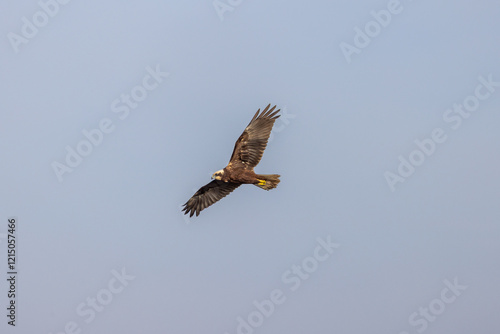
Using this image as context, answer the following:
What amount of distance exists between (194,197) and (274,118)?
5257 mm

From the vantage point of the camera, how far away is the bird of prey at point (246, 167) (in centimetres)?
3484

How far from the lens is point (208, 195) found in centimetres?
3744

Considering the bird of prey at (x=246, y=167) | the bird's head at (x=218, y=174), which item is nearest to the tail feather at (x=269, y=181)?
the bird of prey at (x=246, y=167)

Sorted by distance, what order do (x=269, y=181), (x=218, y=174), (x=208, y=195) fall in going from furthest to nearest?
(x=208, y=195)
(x=218, y=174)
(x=269, y=181)

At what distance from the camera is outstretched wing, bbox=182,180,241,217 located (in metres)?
36.9

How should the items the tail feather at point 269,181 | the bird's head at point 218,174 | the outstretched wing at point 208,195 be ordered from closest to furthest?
the tail feather at point 269,181, the bird's head at point 218,174, the outstretched wing at point 208,195

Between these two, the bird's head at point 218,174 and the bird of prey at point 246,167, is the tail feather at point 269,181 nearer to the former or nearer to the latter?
the bird of prey at point 246,167

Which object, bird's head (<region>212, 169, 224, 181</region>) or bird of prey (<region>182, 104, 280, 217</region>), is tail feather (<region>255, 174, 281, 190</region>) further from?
bird's head (<region>212, 169, 224, 181</region>)

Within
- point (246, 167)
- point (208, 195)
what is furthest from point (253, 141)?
point (208, 195)

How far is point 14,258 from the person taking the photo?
41.4 metres

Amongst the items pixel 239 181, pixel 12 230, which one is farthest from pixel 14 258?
pixel 239 181

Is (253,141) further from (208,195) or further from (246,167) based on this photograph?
(208,195)

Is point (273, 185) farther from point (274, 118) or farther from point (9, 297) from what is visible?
point (9, 297)

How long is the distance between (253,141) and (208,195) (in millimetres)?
3444
